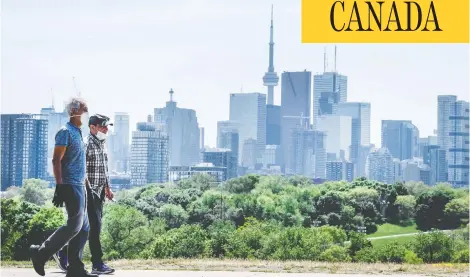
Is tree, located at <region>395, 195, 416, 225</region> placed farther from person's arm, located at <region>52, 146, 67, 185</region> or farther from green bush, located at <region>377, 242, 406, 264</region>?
person's arm, located at <region>52, 146, 67, 185</region>

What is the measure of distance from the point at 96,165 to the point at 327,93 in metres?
92.3

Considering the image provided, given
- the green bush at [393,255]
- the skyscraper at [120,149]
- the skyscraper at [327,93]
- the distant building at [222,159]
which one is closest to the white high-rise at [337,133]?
the skyscraper at [327,93]

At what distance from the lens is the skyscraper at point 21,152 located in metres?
52.9

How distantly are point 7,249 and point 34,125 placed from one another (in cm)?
3704

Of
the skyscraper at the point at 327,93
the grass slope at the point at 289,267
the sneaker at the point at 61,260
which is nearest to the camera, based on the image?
the sneaker at the point at 61,260

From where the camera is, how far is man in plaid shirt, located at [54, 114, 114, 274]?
20.3 feet

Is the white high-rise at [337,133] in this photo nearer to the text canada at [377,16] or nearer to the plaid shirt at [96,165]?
the text canada at [377,16]

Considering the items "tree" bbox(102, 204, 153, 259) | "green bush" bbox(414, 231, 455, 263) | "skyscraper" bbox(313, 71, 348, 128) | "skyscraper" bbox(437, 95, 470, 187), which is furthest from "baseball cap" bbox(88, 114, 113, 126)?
"skyscraper" bbox(313, 71, 348, 128)

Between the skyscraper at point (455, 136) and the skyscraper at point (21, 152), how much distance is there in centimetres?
3577

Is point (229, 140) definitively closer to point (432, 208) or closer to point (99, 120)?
point (432, 208)

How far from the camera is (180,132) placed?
77.6 metres

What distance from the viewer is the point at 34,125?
5088 centimetres

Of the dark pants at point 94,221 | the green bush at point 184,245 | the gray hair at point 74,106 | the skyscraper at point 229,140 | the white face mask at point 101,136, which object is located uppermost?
the skyscraper at point 229,140

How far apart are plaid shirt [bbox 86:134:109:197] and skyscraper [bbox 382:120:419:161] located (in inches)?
2833
